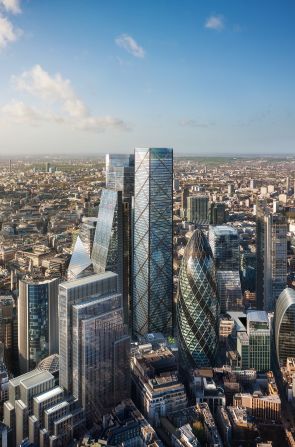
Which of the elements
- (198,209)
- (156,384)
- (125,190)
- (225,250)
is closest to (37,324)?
(156,384)

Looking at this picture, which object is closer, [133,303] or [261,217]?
[133,303]

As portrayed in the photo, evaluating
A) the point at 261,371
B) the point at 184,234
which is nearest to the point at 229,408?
the point at 261,371

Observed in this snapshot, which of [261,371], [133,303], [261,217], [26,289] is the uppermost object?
[261,217]

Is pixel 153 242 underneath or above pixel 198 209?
underneath

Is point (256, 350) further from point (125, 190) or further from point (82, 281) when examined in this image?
point (125, 190)

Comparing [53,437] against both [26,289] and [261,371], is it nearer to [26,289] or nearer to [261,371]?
[26,289]
